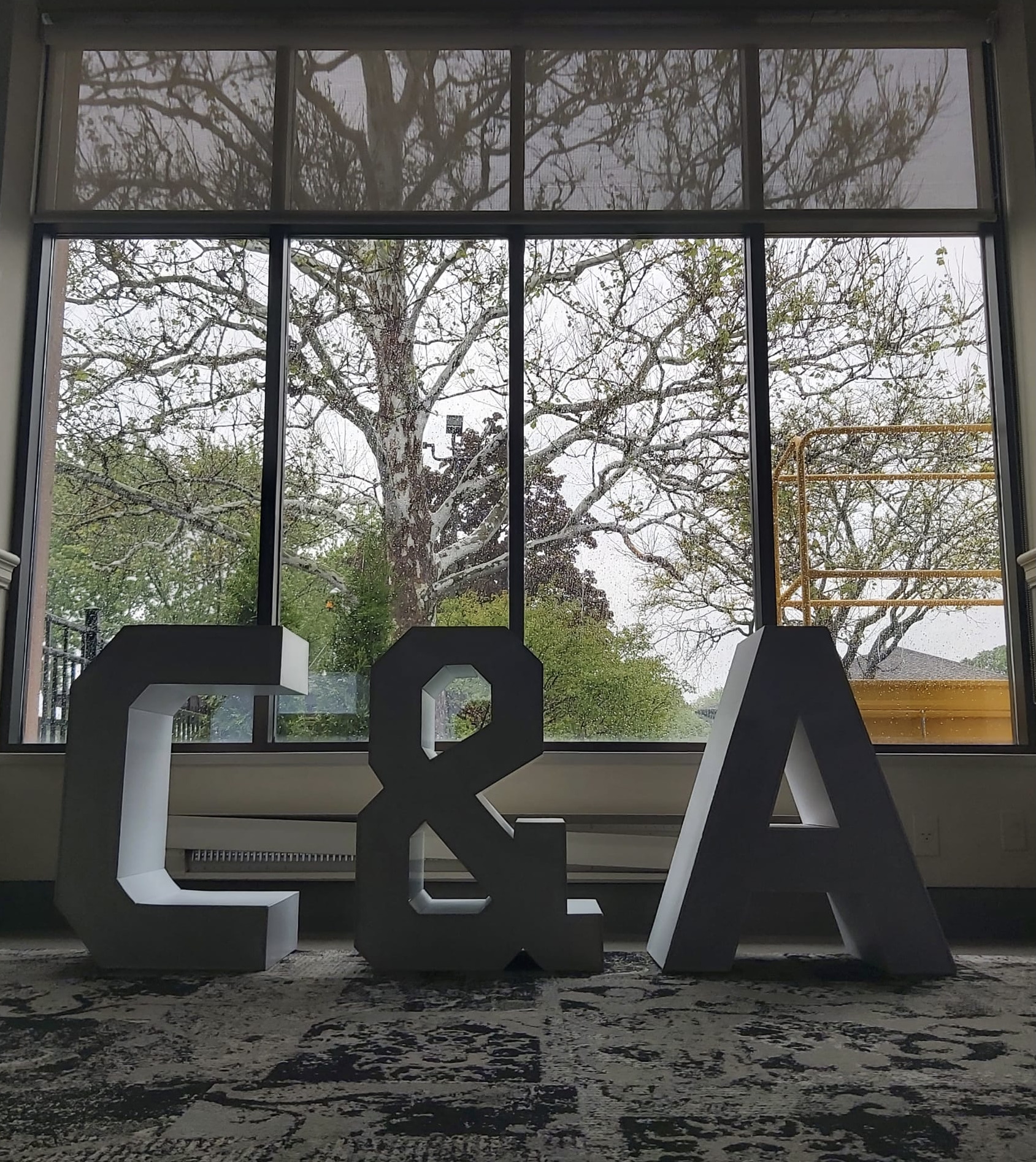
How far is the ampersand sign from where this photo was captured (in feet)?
6.46

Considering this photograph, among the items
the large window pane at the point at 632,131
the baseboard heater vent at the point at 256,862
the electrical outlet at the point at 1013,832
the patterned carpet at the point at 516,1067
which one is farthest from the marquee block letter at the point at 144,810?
the electrical outlet at the point at 1013,832

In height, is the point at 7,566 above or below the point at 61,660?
above

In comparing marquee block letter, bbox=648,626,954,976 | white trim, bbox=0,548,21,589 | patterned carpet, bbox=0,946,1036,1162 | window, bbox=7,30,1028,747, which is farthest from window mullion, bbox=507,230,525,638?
white trim, bbox=0,548,21,589

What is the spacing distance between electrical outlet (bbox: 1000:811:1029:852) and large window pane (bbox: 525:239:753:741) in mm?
873

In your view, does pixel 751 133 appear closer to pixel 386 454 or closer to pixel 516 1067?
pixel 386 454

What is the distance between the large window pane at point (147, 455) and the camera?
115 inches

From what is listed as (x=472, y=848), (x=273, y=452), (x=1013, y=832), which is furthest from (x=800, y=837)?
(x=273, y=452)

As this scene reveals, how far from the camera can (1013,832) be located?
2707mm

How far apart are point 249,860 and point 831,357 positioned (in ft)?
7.69

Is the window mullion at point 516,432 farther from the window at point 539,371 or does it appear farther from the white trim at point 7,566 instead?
the white trim at point 7,566

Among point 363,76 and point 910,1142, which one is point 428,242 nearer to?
point 363,76

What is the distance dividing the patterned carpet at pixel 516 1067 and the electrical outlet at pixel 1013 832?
0.79m

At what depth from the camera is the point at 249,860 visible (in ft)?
8.87

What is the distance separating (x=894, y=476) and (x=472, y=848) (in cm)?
184
